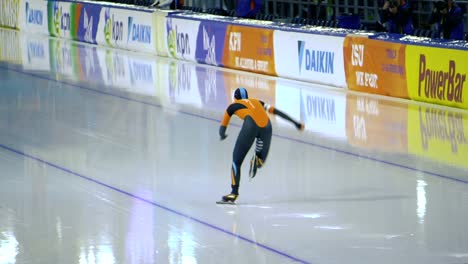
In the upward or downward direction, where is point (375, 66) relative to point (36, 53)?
upward

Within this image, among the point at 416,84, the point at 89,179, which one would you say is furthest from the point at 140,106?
the point at 89,179

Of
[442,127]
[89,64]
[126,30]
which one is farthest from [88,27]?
[442,127]

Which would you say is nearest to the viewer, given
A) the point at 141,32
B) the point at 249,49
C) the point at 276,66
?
the point at 276,66

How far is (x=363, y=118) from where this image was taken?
1900 centimetres

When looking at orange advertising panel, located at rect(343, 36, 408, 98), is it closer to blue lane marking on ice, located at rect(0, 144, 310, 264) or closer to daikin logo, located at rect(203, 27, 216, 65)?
daikin logo, located at rect(203, 27, 216, 65)

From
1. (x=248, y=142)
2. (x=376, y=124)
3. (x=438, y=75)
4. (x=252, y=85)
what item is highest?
(x=248, y=142)

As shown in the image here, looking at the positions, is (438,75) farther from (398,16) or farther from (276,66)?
(276,66)

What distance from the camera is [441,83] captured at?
1977 centimetres

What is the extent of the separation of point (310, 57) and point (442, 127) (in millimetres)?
5784

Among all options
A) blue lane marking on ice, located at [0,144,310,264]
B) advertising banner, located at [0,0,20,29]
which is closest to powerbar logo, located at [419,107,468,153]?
blue lane marking on ice, located at [0,144,310,264]

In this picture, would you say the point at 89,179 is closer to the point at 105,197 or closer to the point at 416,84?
the point at 105,197

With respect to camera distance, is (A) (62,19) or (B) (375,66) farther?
(A) (62,19)

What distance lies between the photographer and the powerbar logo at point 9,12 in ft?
119

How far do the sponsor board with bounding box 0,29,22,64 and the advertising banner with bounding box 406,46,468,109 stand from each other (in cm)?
1116
